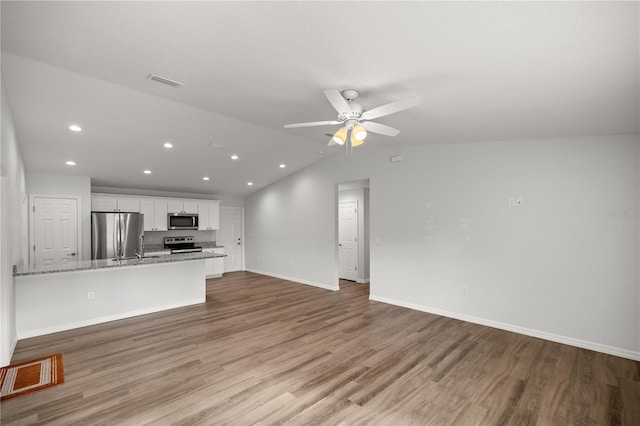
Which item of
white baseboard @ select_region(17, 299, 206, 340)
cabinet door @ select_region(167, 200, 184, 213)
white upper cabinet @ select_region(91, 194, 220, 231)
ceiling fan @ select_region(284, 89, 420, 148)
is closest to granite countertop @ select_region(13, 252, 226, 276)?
white baseboard @ select_region(17, 299, 206, 340)

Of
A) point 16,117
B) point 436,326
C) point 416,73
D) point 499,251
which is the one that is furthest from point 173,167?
point 499,251

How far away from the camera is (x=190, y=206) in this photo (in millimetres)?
7895

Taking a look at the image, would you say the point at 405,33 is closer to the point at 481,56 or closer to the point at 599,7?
the point at 481,56

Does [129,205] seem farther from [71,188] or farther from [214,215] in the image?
[214,215]

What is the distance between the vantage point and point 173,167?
19.9 feet

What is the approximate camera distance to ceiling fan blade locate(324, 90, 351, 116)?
2414 mm

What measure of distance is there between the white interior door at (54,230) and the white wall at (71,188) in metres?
0.12

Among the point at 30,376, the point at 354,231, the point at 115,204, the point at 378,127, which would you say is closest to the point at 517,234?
the point at 378,127

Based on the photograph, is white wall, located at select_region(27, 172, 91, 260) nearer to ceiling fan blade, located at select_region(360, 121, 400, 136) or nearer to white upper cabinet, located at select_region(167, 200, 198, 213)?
white upper cabinet, located at select_region(167, 200, 198, 213)

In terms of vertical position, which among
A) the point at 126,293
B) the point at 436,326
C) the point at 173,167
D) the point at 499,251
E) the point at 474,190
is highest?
the point at 173,167

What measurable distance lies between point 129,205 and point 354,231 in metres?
5.34

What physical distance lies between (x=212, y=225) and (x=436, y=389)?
22.9ft

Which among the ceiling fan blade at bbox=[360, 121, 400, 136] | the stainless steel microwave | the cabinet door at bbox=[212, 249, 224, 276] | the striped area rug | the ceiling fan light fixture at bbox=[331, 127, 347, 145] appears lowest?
the striped area rug

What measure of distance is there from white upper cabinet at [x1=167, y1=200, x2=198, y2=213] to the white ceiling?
3136mm
